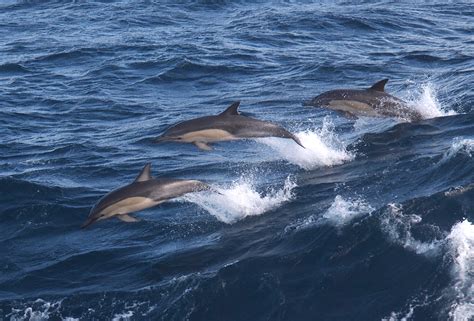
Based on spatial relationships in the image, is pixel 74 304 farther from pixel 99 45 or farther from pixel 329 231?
pixel 99 45

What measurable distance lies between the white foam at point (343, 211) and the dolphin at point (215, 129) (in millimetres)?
1933

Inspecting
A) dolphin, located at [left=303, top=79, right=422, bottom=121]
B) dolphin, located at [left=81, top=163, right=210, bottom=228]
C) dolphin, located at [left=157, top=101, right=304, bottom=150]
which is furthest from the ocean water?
dolphin, located at [left=157, top=101, right=304, bottom=150]

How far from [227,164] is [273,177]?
5.51ft

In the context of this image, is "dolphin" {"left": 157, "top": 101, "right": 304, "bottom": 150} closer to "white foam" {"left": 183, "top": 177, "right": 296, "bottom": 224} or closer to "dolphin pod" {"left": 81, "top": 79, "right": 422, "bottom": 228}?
"dolphin pod" {"left": 81, "top": 79, "right": 422, "bottom": 228}

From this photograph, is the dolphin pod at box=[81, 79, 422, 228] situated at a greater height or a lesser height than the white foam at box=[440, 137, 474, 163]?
greater

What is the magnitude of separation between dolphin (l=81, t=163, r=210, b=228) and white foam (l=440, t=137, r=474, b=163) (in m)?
4.73

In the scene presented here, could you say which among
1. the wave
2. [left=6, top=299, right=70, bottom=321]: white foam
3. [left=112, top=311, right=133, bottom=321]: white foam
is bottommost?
the wave

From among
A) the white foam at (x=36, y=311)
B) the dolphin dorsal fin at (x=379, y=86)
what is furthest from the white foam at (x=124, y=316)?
the dolphin dorsal fin at (x=379, y=86)

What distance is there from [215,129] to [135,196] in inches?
86.2

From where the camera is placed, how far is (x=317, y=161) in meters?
17.0

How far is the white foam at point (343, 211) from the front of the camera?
44.0ft

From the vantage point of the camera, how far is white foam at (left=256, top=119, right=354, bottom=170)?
668 inches

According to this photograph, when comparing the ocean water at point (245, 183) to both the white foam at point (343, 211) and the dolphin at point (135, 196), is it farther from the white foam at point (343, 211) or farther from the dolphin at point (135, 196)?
the dolphin at point (135, 196)

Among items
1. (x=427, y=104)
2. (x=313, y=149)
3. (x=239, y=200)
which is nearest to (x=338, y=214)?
(x=239, y=200)
